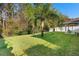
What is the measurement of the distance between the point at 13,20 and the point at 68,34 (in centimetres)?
49

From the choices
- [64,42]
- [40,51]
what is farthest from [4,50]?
[64,42]

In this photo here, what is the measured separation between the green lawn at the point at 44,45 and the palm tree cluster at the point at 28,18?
0.18 ft

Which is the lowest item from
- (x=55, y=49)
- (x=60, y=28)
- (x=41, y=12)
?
(x=55, y=49)

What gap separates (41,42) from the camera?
2303mm

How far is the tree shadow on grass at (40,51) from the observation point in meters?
2.27

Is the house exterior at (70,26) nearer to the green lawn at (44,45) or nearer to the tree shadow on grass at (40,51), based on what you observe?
the green lawn at (44,45)

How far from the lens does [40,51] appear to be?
7.47 ft

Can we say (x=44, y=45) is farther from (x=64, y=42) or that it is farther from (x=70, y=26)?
(x=70, y=26)

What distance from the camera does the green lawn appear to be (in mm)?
2270

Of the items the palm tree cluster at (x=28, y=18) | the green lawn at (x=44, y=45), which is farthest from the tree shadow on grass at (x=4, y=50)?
the palm tree cluster at (x=28, y=18)

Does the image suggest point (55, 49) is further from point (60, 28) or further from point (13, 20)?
point (13, 20)

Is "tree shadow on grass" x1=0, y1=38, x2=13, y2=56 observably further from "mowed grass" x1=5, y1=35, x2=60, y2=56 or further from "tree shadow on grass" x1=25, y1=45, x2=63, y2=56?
"tree shadow on grass" x1=25, y1=45, x2=63, y2=56

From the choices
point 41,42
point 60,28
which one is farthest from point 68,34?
point 41,42

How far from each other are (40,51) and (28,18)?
307 mm
